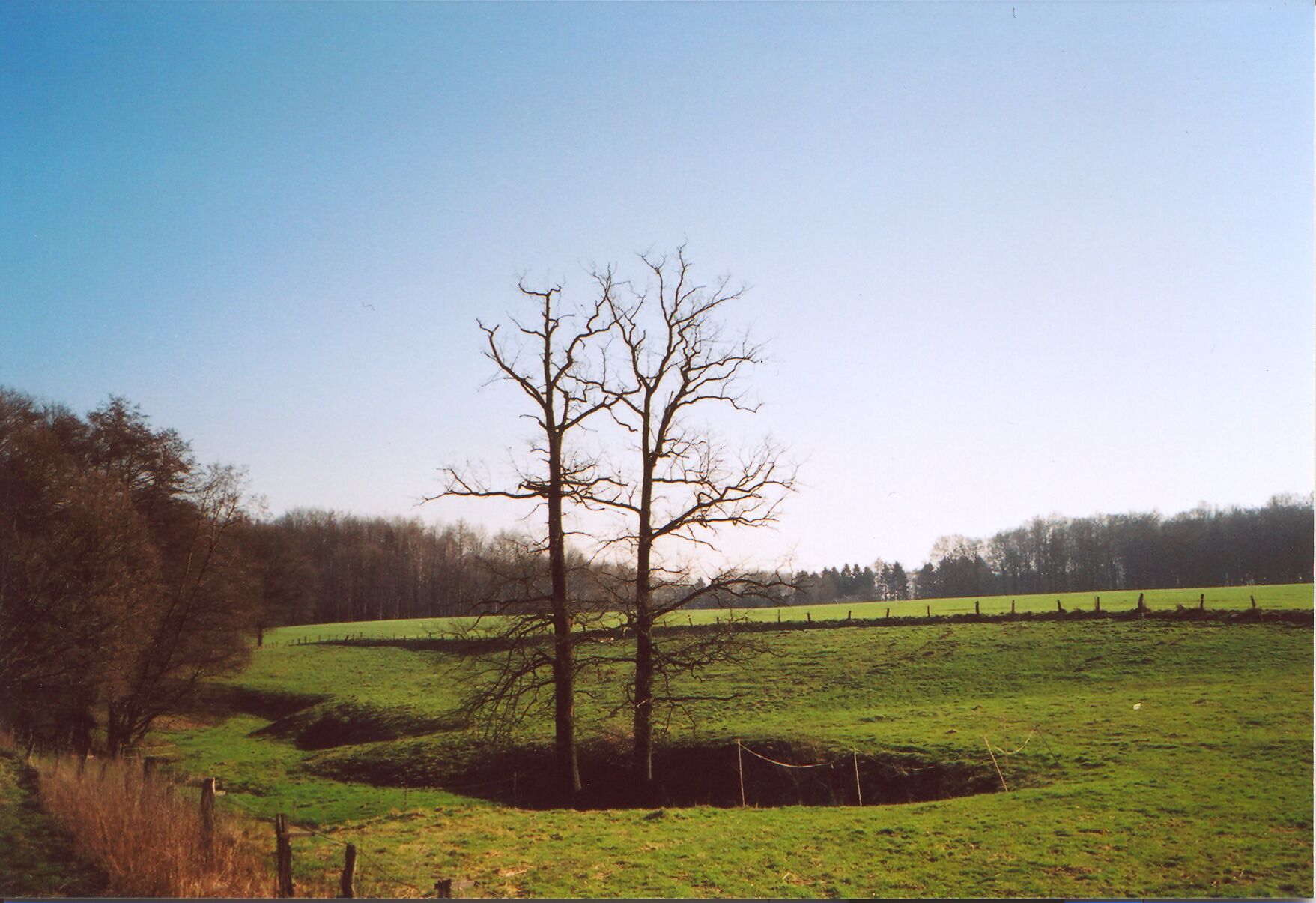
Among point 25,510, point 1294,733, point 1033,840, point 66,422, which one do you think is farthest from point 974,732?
point 66,422

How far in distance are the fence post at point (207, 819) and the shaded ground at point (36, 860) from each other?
130 cm

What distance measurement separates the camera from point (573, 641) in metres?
18.2

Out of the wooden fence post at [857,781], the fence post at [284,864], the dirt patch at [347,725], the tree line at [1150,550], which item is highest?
the tree line at [1150,550]

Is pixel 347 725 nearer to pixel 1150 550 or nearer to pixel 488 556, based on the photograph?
pixel 488 556

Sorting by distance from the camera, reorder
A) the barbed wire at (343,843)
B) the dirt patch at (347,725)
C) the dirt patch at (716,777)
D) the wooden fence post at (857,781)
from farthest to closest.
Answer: the dirt patch at (347,725), the dirt patch at (716,777), the wooden fence post at (857,781), the barbed wire at (343,843)

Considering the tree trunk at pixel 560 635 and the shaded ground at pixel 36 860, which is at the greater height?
the tree trunk at pixel 560 635

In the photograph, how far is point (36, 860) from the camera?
1192 cm

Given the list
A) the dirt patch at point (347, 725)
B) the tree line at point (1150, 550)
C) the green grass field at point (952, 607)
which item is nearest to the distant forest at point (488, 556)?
the tree line at point (1150, 550)

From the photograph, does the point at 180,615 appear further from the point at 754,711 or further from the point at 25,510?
the point at 754,711

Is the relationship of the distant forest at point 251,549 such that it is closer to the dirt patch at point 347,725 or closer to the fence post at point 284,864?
the dirt patch at point 347,725

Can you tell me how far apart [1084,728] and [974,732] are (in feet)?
9.84

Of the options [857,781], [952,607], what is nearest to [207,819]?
[857,781]

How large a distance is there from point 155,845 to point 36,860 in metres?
2.87

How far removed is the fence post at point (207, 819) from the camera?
11336mm
